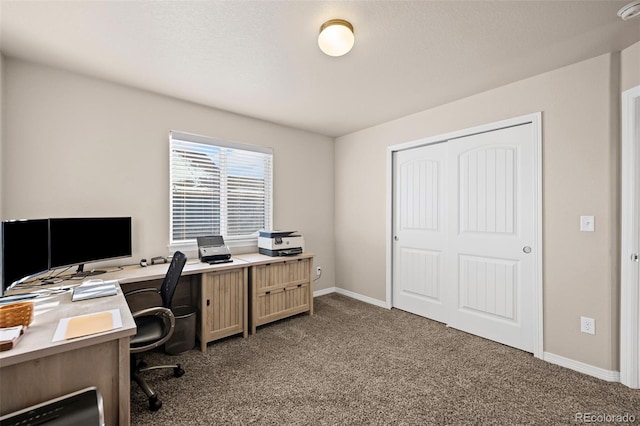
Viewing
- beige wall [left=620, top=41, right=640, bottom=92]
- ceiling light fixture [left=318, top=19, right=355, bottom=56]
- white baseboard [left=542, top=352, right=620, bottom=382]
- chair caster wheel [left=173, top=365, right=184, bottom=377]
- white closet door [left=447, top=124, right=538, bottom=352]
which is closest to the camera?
ceiling light fixture [left=318, top=19, right=355, bottom=56]

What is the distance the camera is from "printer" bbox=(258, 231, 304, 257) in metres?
3.35

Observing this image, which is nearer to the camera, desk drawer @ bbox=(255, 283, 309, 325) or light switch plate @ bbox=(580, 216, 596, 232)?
light switch plate @ bbox=(580, 216, 596, 232)

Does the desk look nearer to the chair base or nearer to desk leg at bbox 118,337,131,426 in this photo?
desk leg at bbox 118,337,131,426

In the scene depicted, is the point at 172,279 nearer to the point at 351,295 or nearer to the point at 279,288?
the point at 279,288

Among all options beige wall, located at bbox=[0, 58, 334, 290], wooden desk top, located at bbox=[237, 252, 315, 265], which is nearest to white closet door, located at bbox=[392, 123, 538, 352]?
wooden desk top, located at bbox=[237, 252, 315, 265]

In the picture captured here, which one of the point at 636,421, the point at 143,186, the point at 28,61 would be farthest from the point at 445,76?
the point at 28,61

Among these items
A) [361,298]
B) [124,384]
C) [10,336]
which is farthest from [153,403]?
[361,298]

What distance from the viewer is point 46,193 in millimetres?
2391

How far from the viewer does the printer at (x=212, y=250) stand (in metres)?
2.95

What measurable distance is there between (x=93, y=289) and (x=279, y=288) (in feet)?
5.74

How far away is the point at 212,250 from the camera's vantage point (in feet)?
9.86

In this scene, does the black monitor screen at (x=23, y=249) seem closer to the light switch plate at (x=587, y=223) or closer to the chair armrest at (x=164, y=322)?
the chair armrest at (x=164, y=322)

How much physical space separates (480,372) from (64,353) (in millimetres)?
2697

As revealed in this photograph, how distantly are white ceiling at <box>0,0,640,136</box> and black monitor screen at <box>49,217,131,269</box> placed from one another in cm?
129
